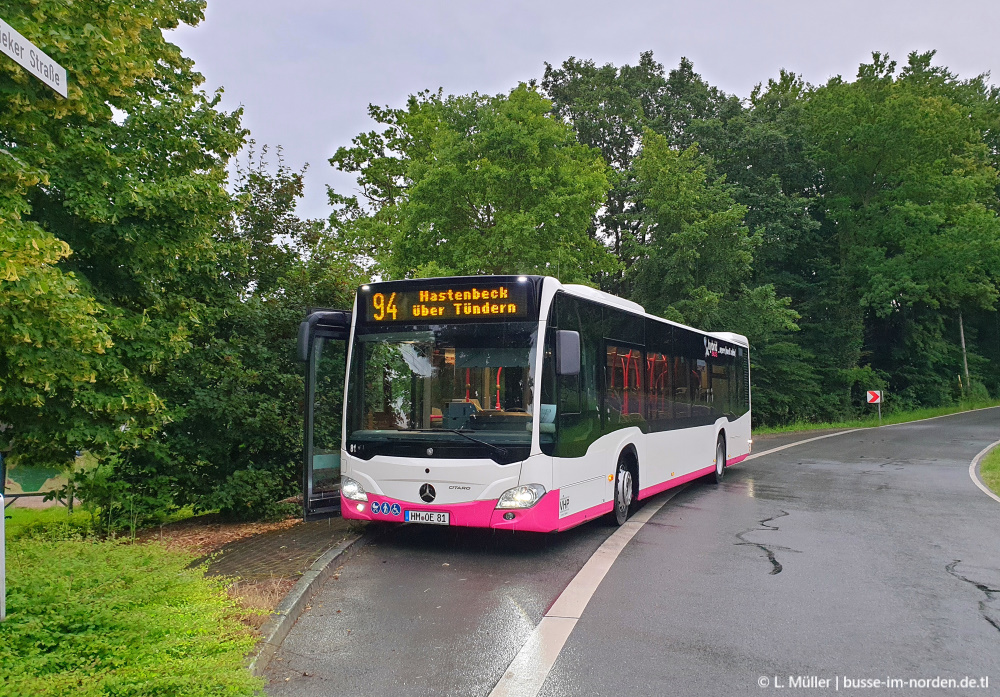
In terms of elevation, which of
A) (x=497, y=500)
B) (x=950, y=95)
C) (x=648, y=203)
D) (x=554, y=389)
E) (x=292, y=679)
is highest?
(x=950, y=95)

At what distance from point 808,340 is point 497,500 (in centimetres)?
3742

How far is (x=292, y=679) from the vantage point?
4891 millimetres

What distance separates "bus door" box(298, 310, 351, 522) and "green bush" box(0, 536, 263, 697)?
9.03ft

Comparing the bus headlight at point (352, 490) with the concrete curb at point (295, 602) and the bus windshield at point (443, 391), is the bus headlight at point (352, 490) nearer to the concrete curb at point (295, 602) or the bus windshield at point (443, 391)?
the bus windshield at point (443, 391)

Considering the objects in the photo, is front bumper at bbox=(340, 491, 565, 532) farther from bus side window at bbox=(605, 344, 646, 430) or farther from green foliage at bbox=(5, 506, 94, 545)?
green foliage at bbox=(5, 506, 94, 545)

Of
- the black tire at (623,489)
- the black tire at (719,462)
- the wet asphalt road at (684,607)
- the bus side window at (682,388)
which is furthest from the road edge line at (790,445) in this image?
the wet asphalt road at (684,607)

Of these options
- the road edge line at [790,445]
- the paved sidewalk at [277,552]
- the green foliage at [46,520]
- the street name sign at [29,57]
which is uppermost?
the street name sign at [29,57]

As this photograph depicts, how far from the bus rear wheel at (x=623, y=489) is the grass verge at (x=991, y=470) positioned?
24.9 ft

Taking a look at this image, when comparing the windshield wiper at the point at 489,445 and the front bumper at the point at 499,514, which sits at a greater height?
the windshield wiper at the point at 489,445

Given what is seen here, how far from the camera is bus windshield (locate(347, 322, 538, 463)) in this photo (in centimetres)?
805

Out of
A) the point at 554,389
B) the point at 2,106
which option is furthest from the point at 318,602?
the point at 2,106

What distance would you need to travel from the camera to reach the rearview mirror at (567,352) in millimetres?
8023

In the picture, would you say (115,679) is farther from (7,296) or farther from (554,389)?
(554,389)

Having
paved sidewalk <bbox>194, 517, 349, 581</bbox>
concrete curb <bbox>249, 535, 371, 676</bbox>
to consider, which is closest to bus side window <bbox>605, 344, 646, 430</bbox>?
concrete curb <bbox>249, 535, 371, 676</bbox>
